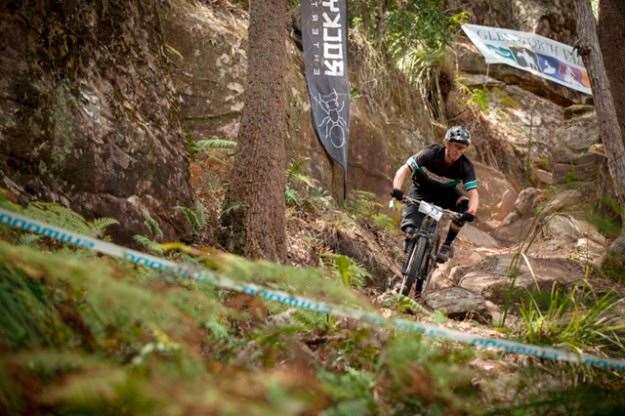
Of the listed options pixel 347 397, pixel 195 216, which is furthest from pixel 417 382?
pixel 195 216

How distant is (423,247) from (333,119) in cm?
452

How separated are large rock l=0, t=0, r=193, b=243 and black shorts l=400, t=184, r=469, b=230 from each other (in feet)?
6.97

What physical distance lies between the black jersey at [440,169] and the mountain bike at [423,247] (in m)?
0.30

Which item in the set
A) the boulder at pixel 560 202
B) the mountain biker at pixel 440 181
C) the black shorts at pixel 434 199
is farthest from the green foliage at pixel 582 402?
the black shorts at pixel 434 199

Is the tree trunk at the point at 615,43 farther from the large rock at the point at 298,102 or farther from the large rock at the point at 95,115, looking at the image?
the large rock at the point at 95,115

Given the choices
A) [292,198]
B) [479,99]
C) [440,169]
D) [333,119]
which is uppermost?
[479,99]

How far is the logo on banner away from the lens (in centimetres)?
1031

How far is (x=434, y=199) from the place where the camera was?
6.66 m

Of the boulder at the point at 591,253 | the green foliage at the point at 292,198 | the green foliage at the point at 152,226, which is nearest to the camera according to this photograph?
the green foliage at the point at 152,226

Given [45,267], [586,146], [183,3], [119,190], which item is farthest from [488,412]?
[586,146]

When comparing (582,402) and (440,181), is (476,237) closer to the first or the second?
(440,181)

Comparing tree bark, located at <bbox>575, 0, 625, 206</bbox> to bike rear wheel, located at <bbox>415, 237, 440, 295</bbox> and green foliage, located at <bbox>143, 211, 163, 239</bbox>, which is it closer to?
bike rear wheel, located at <bbox>415, 237, 440, 295</bbox>

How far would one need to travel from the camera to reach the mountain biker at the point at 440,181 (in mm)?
6441

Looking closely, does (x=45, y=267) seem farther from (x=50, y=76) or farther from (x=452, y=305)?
(x=452, y=305)
